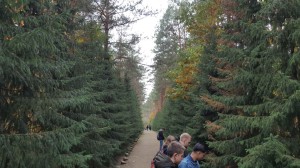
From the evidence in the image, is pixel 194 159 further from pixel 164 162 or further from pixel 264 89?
pixel 264 89

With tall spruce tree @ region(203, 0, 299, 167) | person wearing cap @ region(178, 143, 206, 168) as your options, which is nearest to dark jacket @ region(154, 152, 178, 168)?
person wearing cap @ region(178, 143, 206, 168)

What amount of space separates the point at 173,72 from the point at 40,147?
588 inches

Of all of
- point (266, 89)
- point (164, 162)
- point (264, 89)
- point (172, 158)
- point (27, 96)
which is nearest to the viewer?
point (164, 162)

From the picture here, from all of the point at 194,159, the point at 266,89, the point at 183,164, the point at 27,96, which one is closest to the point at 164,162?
the point at 183,164

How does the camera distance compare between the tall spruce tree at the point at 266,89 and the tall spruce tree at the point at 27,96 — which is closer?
the tall spruce tree at the point at 27,96

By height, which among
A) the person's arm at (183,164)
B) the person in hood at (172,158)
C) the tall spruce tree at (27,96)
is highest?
the tall spruce tree at (27,96)

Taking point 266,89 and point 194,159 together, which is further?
point 266,89

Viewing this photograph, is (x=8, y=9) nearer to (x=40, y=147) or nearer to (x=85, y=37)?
(x=40, y=147)

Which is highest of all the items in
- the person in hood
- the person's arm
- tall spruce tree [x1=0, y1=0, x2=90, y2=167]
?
tall spruce tree [x1=0, y1=0, x2=90, y2=167]

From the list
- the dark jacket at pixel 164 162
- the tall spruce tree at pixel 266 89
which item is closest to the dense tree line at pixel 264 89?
the tall spruce tree at pixel 266 89

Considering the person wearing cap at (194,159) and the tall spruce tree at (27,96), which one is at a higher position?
the tall spruce tree at (27,96)

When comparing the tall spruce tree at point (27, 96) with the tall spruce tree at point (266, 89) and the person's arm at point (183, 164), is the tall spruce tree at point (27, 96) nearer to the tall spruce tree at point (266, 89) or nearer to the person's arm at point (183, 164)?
the person's arm at point (183, 164)

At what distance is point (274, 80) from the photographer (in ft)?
21.9

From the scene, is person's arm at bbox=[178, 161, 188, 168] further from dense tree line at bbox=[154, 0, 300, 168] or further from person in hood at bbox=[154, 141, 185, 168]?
dense tree line at bbox=[154, 0, 300, 168]
